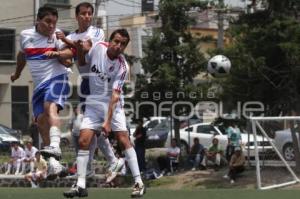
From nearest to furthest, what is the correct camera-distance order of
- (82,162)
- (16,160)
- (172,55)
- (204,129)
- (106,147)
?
(82,162) < (106,147) < (16,160) < (172,55) < (204,129)

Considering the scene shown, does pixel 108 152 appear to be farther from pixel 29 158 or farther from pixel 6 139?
pixel 6 139

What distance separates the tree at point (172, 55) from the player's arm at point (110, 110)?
57.9ft

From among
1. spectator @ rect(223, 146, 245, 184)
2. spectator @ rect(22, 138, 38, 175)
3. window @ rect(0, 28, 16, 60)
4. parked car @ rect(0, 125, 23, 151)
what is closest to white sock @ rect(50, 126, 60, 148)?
spectator @ rect(223, 146, 245, 184)

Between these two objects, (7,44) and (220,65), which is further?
(7,44)

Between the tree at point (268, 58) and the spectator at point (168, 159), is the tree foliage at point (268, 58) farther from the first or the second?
the spectator at point (168, 159)

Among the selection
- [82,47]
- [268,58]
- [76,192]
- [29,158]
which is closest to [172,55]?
[268,58]

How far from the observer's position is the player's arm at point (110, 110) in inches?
378

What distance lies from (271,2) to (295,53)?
74.1 inches

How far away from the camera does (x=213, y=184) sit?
74.5 ft

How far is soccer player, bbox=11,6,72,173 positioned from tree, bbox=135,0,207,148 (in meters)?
17.3

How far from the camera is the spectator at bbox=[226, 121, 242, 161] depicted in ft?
83.8

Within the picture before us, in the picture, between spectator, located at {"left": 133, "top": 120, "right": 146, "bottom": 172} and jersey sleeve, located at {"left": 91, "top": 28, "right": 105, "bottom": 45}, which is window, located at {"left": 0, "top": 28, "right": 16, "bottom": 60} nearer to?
spectator, located at {"left": 133, "top": 120, "right": 146, "bottom": 172}

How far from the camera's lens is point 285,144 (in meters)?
20.0

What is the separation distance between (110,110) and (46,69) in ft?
3.75
